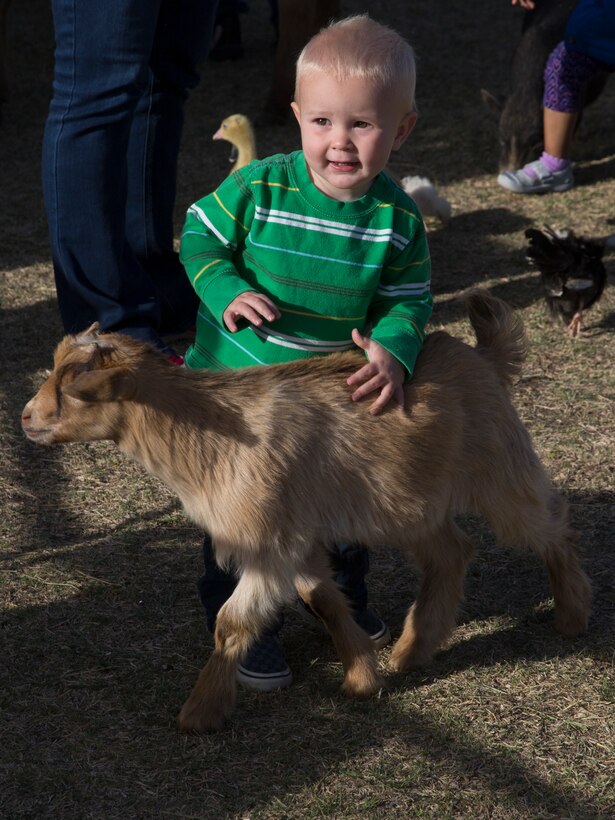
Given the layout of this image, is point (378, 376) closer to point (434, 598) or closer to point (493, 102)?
point (434, 598)

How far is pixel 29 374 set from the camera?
15.0 ft

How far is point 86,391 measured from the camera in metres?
2.29

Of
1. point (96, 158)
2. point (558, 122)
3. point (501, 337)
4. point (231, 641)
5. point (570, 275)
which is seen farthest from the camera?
point (558, 122)

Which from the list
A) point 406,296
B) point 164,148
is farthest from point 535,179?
point 406,296

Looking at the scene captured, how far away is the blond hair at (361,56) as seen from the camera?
2.50 m

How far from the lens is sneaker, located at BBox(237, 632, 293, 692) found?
2840mm

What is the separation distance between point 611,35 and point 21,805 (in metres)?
5.22

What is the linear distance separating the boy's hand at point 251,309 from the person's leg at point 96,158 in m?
1.55

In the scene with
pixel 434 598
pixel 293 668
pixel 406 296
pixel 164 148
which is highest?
pixel 406 296

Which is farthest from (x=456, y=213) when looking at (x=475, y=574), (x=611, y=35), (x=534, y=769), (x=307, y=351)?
(x=534, y=769)

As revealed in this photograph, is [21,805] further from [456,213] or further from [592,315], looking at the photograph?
[456,213]

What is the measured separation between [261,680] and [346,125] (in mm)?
1398

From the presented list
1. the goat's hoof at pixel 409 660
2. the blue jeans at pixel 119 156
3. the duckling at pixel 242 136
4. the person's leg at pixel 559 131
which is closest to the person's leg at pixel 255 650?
the goat's hoof at pixel 409 660

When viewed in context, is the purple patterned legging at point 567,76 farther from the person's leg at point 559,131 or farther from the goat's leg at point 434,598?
the goat's leg at point 434,598
